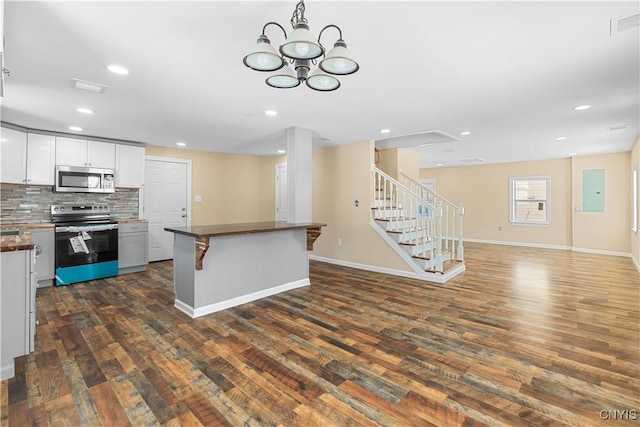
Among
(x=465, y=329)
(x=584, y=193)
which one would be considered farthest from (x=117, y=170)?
(x=584, y=193)

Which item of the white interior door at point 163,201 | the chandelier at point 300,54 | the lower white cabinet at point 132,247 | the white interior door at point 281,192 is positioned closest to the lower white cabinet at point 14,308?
the chandelier at point 300,54

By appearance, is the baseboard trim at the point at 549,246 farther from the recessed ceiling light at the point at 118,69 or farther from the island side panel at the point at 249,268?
the recessed ceiling light at the point at 118,69

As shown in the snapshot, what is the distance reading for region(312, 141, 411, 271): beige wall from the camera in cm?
536

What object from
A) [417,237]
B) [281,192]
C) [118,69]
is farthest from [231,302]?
[281,192]

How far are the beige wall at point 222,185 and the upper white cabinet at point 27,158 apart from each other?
4.94ft

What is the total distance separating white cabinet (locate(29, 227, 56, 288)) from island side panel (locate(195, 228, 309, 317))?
274cm

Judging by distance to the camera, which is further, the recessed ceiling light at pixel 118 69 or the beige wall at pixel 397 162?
the beige wall at pixel 397 162

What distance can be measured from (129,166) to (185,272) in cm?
309

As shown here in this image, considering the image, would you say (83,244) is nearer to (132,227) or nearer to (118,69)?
(132,227)

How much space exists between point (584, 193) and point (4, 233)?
10545 mm

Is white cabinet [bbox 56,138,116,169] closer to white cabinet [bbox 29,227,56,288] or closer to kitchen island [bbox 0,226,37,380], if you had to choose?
white cabinet [bbox 29,227,56,288]

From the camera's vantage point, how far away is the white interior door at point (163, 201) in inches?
231

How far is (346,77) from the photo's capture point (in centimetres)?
270

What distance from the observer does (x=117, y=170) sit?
5227mm
